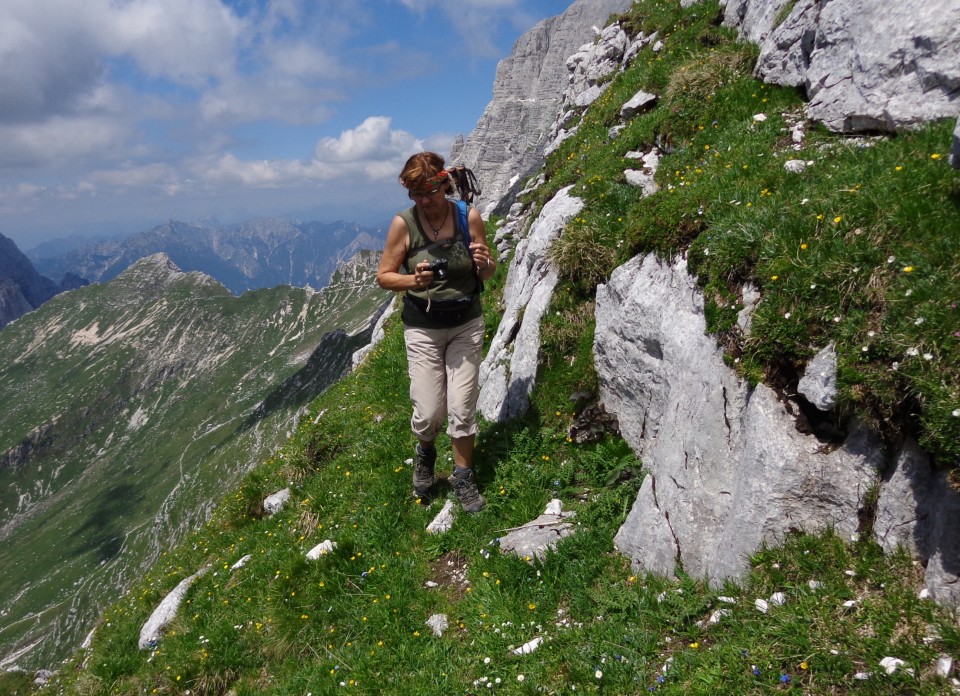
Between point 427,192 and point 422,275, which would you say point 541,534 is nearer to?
point 422,275

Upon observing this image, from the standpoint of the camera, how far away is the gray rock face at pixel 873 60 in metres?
6.09

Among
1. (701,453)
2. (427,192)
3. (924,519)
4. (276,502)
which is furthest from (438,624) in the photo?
(276,502)

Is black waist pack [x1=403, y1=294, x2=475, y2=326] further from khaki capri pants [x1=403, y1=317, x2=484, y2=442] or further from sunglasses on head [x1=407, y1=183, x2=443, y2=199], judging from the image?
sunglasses on head [x1=407, y1=183, x2=443, y2=199]

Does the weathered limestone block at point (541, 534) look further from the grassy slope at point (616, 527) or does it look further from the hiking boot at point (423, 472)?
the hiking boot at point (423, 472)

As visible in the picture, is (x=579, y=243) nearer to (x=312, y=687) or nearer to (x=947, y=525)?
(x=947, y=525)

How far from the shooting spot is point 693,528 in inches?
209

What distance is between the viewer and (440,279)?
22.8ft

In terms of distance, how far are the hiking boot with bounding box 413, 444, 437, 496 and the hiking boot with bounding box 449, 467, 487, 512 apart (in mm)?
666

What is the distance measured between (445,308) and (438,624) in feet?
12.8

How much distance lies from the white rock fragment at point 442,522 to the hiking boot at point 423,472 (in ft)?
1.83

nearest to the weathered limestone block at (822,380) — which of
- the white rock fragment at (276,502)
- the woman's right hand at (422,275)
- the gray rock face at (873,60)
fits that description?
the gray rock face at (873,60)

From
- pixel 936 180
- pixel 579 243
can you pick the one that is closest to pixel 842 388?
pixel 936 180

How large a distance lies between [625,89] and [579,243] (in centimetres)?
884

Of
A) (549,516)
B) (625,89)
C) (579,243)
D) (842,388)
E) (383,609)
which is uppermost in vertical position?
(625,89)
